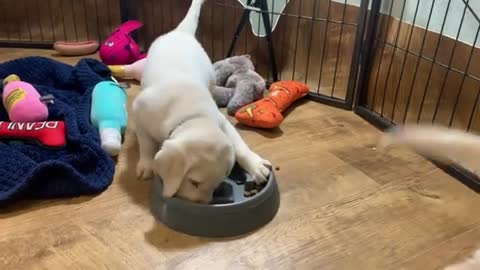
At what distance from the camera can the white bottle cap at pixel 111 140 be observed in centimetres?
158

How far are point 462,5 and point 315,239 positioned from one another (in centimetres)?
98

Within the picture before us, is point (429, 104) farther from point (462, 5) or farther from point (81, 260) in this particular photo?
point (81, 260)

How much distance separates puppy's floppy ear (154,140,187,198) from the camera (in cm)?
118

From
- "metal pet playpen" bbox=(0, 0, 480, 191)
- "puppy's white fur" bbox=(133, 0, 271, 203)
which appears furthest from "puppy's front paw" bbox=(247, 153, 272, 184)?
"metal pet playpen" bbox=(0, 0, 480, 191)

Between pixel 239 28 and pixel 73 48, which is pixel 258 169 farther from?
pixel 73 48

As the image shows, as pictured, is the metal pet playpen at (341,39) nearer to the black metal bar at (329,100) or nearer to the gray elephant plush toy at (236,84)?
the black metal bar at (329,100)

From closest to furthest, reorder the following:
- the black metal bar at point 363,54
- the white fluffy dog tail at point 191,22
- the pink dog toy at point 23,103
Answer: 1. the pink dog toy at point 23,103
2. the black metal bar at point 363,54
3. the white fluffy dog tail at point 191,22

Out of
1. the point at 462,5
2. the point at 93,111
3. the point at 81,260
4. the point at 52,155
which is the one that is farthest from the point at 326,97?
the point at 81,260

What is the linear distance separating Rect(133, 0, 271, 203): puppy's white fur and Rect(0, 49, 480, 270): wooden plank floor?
0.13 metres

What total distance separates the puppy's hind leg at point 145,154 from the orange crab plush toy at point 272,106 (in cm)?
45

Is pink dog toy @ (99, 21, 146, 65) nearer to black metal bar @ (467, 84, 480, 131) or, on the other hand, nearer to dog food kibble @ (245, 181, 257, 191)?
dog food kibble @ (245, 181, 257, 191)

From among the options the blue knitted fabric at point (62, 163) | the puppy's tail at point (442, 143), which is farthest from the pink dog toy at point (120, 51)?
the puppy's tail at point (442, 143)

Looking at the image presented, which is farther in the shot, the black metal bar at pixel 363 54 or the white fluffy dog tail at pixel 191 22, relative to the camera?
the white fluffy dog tail at pixel 191 22

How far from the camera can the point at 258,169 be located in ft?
4.60
